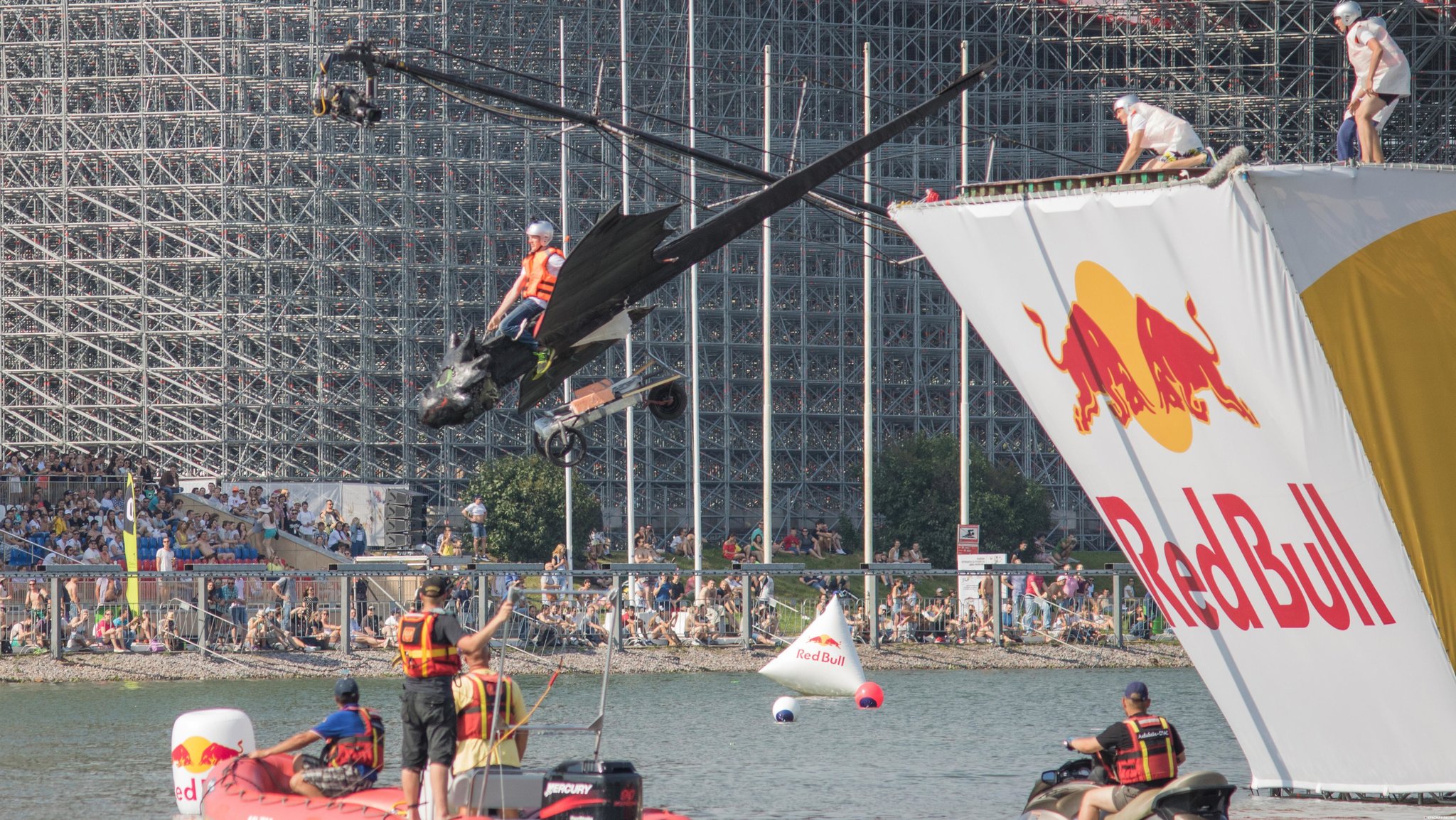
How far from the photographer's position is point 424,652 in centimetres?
1309

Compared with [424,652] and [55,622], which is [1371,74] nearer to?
[424,652]

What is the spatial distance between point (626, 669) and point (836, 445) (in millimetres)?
30482

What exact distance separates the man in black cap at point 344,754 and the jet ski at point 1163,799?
17.2 ft

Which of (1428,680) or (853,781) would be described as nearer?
(1428,680)

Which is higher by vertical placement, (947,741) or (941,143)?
(941,143)

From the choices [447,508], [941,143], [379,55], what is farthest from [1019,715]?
[941,143]

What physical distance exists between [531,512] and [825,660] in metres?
23.6

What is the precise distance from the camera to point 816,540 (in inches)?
2172

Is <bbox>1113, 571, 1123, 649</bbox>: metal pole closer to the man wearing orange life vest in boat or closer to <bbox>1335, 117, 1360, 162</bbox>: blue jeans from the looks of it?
<bbox>1335, 117, 1360, 162</bbox>: blue jeans

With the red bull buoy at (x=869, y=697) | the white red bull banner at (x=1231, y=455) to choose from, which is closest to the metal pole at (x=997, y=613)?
the red bull buoy at (x=869, y=697)

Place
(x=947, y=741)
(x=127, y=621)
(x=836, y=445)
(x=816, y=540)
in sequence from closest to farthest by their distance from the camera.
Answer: (x=947, y=741)
(x=127, y=621)
(x=816, y=540)
(x=836, y=445)

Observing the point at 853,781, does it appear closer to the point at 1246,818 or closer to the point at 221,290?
the point at 1246,818

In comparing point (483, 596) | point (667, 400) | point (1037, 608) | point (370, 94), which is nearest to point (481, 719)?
point (667, 400)

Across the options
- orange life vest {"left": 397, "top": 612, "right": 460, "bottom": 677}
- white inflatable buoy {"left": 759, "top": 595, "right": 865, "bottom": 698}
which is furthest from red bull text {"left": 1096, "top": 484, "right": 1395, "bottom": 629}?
white inflatable buoy {"left": 759, "top": 595, "right": 865, "bottom": 698}
